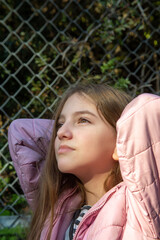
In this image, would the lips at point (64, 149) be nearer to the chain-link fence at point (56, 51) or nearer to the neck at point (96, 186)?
the neck at point (96, 186)

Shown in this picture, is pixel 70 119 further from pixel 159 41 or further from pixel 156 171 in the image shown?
pixel 159 41

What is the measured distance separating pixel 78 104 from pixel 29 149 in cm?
36

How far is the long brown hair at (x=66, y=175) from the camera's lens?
1281mm

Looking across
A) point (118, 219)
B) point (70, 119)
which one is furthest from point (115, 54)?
point (118, 219)

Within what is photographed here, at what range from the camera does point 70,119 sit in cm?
126

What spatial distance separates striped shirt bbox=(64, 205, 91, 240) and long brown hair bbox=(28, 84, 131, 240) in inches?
1.8

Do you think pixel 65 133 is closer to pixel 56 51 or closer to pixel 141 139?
pixel 141 139

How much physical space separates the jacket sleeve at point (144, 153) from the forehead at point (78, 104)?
1.42 ft

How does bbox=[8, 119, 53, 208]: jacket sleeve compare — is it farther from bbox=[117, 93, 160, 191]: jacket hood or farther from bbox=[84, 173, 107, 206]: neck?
bbox=[117, 93, 160, 191]: jacket hood

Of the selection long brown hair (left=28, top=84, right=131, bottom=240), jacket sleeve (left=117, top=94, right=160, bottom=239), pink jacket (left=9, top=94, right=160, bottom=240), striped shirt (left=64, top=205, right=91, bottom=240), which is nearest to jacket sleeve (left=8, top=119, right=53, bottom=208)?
long brown hair (left=28, top=84, right=131, bottom=240)

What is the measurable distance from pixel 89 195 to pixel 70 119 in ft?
1.00

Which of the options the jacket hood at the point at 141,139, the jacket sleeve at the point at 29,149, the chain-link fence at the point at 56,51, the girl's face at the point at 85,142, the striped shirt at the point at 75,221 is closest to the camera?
the jacket hood at the point at 141,139

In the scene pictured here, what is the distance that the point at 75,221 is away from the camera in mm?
1322

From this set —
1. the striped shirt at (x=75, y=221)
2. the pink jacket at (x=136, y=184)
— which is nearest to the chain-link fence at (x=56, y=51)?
the striped shirt at (x=75, y=221)
